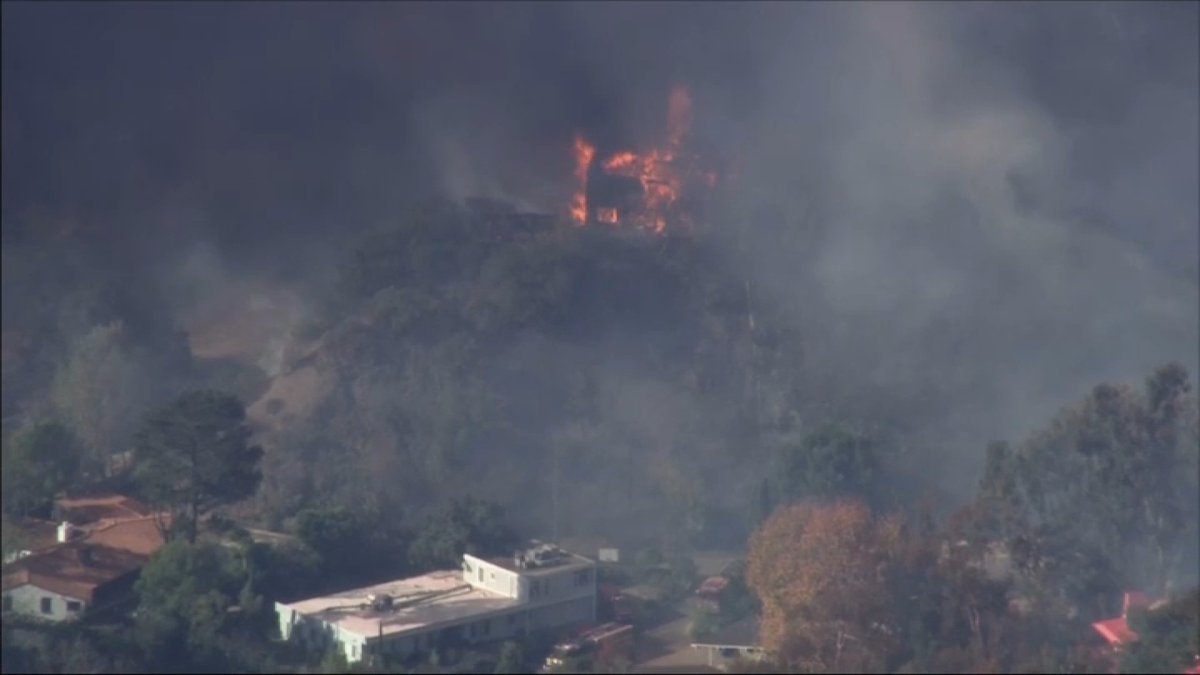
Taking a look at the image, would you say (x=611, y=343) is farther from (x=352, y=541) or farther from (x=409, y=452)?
(x=352, y=541)

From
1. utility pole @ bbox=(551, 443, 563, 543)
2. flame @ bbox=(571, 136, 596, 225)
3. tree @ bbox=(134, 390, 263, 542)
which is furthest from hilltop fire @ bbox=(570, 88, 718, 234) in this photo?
tree @ bbox=(134, 390, 263, 542)

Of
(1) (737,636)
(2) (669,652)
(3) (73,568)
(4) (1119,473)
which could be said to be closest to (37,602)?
(3) (73,568)

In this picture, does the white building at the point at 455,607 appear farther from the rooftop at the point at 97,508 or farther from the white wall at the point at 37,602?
the rooftop at the point at 97,508

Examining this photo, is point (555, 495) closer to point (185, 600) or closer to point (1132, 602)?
point (185, 600)

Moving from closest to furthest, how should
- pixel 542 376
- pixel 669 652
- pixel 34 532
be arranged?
1. pixel 669 652
2. pixel 34 532
3. pixel 542 376

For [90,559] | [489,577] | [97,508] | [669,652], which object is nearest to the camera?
[90,559]

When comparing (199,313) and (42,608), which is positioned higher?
(199,313)

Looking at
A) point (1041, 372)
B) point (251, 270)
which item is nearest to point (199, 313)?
point (251, 270)
